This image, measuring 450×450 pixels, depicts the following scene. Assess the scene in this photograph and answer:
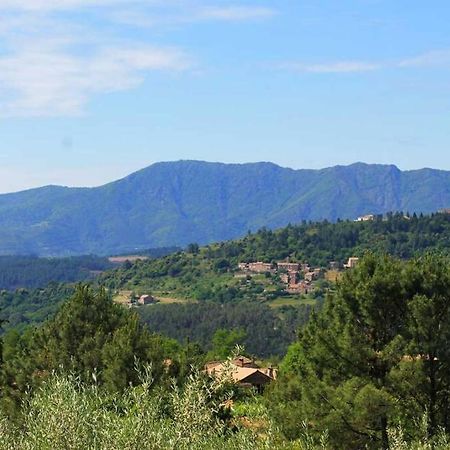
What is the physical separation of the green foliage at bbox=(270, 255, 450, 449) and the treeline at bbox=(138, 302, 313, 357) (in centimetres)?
10159

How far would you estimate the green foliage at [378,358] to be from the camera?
24625 millimetres

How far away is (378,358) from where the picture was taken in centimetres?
2553

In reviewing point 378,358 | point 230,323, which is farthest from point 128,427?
point 230,323

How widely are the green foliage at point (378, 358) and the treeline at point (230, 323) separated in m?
102

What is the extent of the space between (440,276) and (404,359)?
3.25m

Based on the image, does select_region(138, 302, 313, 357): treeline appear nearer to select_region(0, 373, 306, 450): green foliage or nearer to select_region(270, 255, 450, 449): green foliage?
select_region(270, 255, 450, 449): green foliage

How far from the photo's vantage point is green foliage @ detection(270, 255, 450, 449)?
24.6 m

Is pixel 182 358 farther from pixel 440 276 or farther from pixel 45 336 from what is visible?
pixel 440 276

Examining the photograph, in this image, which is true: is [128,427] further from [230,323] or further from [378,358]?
[230,323]

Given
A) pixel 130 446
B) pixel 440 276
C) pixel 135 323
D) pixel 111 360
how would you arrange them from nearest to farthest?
pixel 130 446 < pixel 440 276 < pixel 111 360 < pixel 135 323

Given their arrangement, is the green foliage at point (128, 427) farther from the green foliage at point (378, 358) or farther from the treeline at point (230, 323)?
the treeline at point (230, 323)

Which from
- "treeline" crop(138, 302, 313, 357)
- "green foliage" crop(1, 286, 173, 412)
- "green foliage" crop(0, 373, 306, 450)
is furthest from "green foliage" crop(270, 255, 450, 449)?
"treeline" crop(138, 302, 313, 357)

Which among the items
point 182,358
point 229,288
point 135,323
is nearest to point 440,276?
point 182,358

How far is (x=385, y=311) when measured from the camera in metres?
26.0
